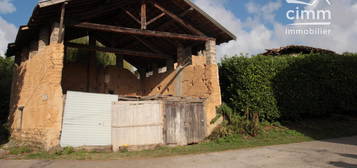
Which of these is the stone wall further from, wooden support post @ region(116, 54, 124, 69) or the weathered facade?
wooden support post @ region(116, 54, 124, 69)

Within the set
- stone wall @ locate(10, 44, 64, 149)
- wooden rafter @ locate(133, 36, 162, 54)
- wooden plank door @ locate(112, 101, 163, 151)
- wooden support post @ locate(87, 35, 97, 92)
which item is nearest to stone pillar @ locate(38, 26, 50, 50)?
stone wall @ locate(10, 44, 64, 149)

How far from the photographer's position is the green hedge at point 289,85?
1161 cm

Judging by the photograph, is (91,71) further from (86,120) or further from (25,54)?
(86,120)

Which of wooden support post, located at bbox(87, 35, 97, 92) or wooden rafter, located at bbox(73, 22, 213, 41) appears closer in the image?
wooden rafter, located at bbox(73, 22, 213, 41)

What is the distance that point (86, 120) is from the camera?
9109mm

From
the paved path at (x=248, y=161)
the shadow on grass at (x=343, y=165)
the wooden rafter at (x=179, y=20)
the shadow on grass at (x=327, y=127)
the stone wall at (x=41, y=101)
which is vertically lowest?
the paved path at (x=248, y=161)

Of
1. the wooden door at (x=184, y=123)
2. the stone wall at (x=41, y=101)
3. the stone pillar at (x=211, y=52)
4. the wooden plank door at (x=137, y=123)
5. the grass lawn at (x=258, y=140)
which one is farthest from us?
the stone pillar at (x=211, y=52)

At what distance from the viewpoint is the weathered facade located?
9.20 metres

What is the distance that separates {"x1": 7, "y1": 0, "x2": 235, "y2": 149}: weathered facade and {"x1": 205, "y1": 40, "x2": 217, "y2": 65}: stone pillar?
0.04 m

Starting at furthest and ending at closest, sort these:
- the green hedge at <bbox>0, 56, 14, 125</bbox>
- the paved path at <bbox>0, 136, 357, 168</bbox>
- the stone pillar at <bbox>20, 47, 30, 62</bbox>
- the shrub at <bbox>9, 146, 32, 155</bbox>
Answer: the green hedge at <bbox>0, 56, 14, 125</bbox>, the stone pillar at <bbox>20, 47, 30, 62</bbox>, the shrub at <bbox>9, 146, 32, 155</bbox>, the paved path at <bbox>0, 136, 357, 168</bbox>

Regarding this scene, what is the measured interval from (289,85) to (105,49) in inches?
404

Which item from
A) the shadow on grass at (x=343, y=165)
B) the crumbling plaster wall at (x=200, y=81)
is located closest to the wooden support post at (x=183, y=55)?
the crumbling plaster wall at (x=200, y=81)

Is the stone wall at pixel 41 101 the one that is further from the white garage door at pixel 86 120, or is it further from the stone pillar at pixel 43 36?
the white garage door at pixel 86 120

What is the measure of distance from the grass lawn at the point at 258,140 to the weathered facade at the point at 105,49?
871 millimetres
